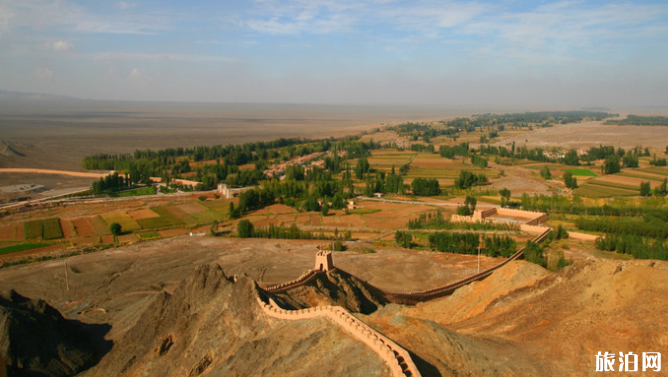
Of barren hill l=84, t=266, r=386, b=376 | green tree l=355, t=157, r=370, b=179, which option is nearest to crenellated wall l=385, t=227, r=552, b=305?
barren hill l=84, t=266, r=386, b=376

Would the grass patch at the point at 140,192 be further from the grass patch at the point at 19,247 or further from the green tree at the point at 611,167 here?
the green tree at the point at 611,167

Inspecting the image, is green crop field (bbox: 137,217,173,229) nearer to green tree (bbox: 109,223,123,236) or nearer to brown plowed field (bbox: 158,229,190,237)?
brown plowed field (bbox: 158,229,190,237)

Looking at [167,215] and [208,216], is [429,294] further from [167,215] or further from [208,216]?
[167,215]

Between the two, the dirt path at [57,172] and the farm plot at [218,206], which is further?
the dirt path at [57,172]

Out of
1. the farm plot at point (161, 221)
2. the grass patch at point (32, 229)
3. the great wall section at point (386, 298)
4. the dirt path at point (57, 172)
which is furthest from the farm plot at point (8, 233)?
the dirt path at point (57, 172)

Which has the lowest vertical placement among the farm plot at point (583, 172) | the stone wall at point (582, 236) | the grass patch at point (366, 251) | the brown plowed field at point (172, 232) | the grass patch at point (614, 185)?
the brown plowed field at point (172, 232)

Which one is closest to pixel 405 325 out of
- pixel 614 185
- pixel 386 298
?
pixel 386 298
